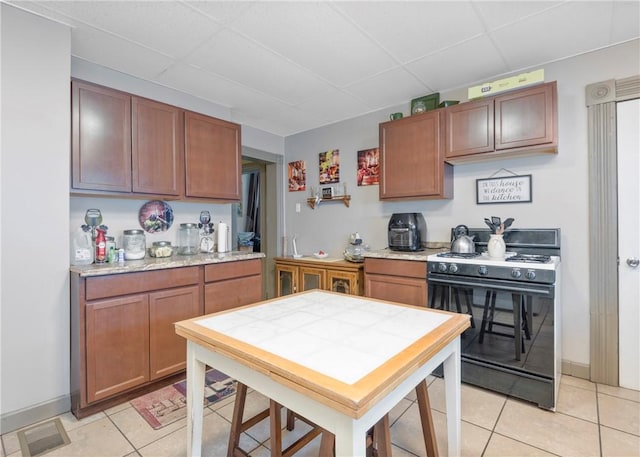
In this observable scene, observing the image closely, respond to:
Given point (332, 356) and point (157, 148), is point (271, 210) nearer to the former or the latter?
point (157, 148)

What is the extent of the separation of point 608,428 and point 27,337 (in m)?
3.51

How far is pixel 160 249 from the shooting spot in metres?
2.74

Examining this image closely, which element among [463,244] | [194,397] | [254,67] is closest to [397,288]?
[463,244]

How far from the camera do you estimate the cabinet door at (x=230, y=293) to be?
2.64 meters

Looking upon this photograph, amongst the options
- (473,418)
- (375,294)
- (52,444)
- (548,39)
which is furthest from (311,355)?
(548,39)

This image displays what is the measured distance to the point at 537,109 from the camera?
2322mm

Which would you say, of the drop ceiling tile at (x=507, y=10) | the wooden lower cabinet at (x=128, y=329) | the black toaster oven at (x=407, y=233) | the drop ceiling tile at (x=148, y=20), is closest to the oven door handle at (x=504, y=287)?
the black toaster oven at (x=407, y=233)

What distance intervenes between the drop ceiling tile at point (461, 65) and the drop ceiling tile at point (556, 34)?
8 cm

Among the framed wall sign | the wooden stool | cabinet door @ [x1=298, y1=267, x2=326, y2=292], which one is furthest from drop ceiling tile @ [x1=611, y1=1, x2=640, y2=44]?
cabinet door @ [x1=298, y1=267, x2=326, y2=292]

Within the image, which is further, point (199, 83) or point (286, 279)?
point (286, 279)

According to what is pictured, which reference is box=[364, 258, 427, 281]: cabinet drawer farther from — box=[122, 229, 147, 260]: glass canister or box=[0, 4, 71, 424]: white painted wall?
box=[0, 4, 71, 424]: white painted wall

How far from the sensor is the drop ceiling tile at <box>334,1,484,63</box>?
1.86 m

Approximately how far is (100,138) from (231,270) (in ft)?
4.66

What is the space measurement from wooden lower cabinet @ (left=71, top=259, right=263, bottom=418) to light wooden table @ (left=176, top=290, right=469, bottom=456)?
1045 mm
